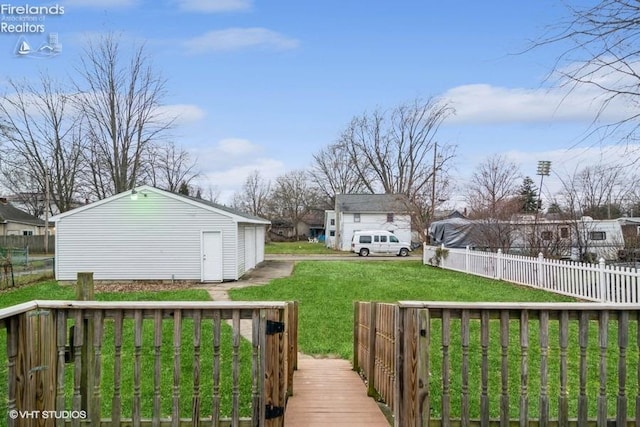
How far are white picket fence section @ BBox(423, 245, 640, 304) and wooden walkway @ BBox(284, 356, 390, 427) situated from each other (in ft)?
21.7

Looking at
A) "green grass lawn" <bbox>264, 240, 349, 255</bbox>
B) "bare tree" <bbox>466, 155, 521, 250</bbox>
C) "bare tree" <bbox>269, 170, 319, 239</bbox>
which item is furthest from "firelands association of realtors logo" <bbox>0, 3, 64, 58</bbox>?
"bare tree" <bbox>269, 170, 319, 239</bbox>

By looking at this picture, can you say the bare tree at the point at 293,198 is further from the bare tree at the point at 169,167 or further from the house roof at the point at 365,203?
the bare tree at the point at 169,167

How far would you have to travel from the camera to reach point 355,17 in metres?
7.12

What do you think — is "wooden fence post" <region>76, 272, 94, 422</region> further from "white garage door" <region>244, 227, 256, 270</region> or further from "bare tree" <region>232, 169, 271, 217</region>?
"bare tree" <region>232, 169, 271, 217</region>

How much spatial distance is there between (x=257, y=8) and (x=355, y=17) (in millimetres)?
2447

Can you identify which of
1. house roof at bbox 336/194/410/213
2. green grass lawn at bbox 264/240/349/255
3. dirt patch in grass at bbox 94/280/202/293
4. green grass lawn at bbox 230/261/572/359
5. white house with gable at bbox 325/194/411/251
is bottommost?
green grass lawn at bbox 264/240/349/255

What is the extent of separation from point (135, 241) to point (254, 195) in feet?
133

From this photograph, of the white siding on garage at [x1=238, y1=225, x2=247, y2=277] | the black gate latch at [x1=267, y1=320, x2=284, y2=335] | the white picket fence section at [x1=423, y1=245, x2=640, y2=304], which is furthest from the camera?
the white siding on garage at [x1=238, y1=225, x2=247, y2=277]

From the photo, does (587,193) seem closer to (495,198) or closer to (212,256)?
(495,198)

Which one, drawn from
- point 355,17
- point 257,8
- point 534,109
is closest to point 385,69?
point 257,8

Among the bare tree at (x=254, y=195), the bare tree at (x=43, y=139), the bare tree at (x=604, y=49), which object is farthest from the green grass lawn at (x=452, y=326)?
the bare tree at (x=254, y=195)

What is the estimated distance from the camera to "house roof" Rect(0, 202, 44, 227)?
38406mm

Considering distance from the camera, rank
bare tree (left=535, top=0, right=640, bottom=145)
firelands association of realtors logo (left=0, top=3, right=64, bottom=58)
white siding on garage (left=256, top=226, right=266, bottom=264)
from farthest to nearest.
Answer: white siding on garage (left=256, top=226, right=266, bottom=264)
firelands association of realtors logo (left=0, top=3, right=64, bottom=58)
bare tree (left=535, top=0, right=640, bottom=145)

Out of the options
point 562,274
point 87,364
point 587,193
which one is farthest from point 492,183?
point 87,364
